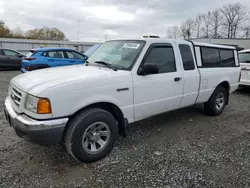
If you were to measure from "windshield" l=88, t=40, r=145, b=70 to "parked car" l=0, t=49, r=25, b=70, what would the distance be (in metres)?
10.9

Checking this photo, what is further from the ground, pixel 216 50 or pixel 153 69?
pixel 216 50

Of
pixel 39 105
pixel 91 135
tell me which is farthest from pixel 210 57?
pixel 39 105

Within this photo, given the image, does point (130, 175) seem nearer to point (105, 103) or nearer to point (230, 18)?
point (105, 103)

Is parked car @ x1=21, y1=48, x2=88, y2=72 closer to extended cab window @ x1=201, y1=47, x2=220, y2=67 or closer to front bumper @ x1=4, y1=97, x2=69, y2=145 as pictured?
extended cab window @ x1=201, y1=47, x2=220, y2=67

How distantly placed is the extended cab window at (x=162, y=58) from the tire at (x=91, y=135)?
124cm

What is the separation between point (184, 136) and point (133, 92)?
5.07 feet

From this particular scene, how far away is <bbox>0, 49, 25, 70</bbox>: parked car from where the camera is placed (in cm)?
1225

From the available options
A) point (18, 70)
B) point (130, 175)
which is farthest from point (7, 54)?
point (130, 175)

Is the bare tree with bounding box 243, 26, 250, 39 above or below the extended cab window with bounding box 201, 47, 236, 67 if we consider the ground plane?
above

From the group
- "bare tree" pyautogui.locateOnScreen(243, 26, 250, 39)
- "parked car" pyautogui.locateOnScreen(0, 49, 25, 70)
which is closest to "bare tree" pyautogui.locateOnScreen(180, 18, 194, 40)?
"bare tree" pyautogui.locateOnScreen(243, 26, 250, 39)

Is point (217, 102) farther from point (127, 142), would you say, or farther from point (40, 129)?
point (40, 129)

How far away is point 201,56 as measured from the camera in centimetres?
437

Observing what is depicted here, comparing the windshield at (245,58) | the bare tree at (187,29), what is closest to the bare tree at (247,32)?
the bare tree at (187,29)

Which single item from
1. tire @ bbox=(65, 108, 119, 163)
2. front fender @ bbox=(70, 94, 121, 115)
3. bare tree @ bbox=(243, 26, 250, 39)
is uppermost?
bare tree @ bbox=(243, 26, 250, 39)
